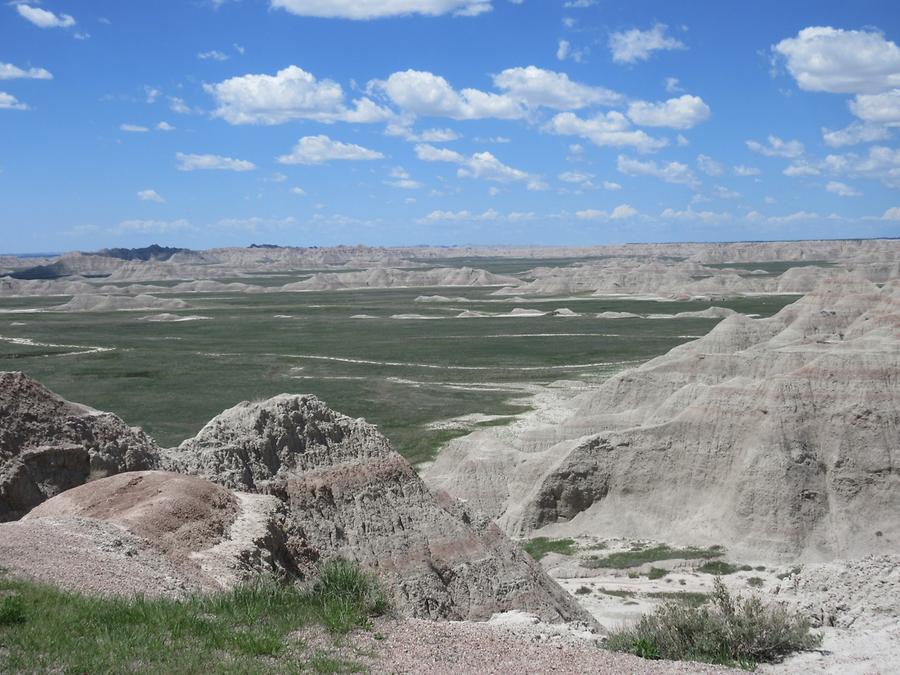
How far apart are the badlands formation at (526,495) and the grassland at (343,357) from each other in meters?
9.72

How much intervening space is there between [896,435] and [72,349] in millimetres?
71356

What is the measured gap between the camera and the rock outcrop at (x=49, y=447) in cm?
1641

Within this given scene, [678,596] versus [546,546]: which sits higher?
[678,596]

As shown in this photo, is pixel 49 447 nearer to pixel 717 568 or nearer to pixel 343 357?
pixel 717 568

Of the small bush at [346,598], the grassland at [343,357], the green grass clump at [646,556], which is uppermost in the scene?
the small bush at [346,598]

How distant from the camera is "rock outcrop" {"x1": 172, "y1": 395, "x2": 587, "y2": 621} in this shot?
620 inches

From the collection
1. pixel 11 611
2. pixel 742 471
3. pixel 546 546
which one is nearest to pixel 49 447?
pixel 11 611

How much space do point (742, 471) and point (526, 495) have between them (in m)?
6.98

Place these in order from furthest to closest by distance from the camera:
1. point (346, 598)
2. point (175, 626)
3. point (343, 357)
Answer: point (343, 357) → point (346, 598) → point (175, 626)

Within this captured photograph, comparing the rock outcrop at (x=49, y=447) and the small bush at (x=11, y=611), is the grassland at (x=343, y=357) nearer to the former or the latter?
the rock outcrop at (x=49, y=447)

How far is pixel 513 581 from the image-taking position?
1625 centimetres

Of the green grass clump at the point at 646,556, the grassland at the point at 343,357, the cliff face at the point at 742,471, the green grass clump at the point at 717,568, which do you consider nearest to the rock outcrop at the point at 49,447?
the green grass clump at the point at 646,556

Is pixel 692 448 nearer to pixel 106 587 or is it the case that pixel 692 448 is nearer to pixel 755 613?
pixel 755 613

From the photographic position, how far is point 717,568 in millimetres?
23422
